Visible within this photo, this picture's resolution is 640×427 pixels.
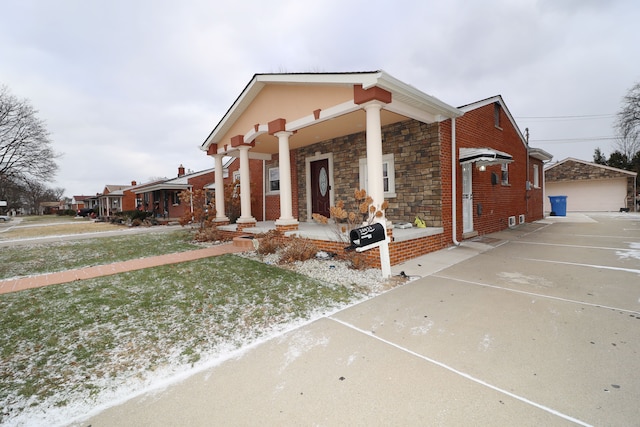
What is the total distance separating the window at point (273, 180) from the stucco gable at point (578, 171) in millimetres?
23193

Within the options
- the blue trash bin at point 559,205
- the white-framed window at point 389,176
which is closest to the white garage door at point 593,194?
the blue trash bin at point 559,205

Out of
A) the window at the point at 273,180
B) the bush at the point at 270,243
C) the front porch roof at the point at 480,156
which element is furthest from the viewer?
the window at the point at 273,180

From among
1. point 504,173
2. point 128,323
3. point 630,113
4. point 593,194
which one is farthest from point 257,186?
point 630,113

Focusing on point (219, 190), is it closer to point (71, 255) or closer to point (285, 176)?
point (285, 176)

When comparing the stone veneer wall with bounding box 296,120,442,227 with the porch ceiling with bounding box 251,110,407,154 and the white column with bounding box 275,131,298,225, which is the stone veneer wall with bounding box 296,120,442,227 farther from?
the white column with bounding box 275,131,298,225

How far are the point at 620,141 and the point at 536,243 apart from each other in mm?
35152

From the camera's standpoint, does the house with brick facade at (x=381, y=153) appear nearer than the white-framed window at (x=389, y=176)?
Yes

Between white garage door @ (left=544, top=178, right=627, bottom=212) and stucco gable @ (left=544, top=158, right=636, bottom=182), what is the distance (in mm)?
539

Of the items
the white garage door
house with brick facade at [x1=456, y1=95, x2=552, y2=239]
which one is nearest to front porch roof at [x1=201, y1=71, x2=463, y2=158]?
house with brick facade at [x1=456, y1=95, x2=552, y2=239]

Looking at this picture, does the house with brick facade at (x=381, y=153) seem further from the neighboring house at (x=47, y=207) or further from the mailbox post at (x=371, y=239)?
the neighboring house at (x=47, y=207)

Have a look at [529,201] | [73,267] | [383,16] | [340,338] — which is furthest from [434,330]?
[529,201]

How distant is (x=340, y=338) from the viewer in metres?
2.70

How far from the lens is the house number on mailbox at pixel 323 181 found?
9834 mm

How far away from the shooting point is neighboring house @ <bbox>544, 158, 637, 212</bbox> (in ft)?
65.5
